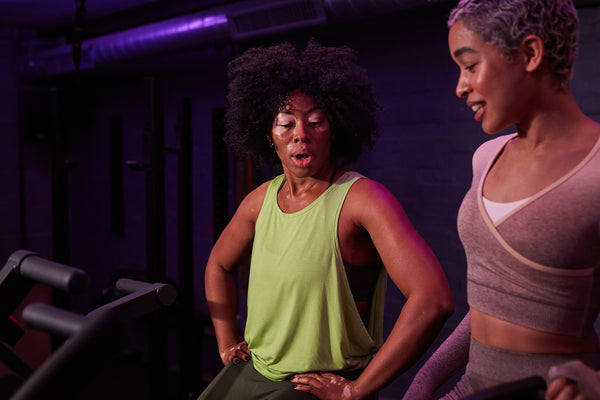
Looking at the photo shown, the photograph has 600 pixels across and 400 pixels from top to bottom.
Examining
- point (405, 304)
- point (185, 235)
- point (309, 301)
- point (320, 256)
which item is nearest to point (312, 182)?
point (320, 256)

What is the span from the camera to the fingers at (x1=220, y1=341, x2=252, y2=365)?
189 centimetres

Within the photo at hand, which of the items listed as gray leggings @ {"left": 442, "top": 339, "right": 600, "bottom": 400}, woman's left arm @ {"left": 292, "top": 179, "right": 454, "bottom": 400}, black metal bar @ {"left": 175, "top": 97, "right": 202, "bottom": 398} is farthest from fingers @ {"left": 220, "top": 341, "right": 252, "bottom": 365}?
black metal bar @ {"left": 175, "top": 97, "right": 202, "bottom": 398}

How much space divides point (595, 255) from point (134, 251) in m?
6.04

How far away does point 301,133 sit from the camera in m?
1.75

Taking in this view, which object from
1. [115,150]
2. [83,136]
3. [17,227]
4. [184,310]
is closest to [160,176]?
[184,310]

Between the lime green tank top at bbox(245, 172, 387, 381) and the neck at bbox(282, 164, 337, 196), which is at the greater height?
the neck at bbox(282, 164, 337, 196)

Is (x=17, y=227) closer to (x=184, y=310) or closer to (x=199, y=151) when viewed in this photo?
(x=199, y=151)

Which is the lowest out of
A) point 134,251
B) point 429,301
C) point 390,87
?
point 134,251

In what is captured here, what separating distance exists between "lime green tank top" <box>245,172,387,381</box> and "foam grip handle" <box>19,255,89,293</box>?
72 cm

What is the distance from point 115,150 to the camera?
685cm

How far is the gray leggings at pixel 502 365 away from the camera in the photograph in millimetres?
1117

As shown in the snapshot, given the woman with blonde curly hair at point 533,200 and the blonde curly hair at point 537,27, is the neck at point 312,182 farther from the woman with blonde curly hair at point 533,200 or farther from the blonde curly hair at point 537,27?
the blonde curly hair at point 537,27

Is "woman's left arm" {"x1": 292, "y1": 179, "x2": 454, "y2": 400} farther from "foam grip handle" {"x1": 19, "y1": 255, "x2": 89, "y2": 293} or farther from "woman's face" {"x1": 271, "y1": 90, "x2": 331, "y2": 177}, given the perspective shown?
"foam grip handle" {"x1": 19, "y1": 255, "x2": 89, "y2": 293}

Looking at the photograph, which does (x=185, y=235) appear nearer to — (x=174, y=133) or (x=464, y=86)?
(x=174, y=133)
